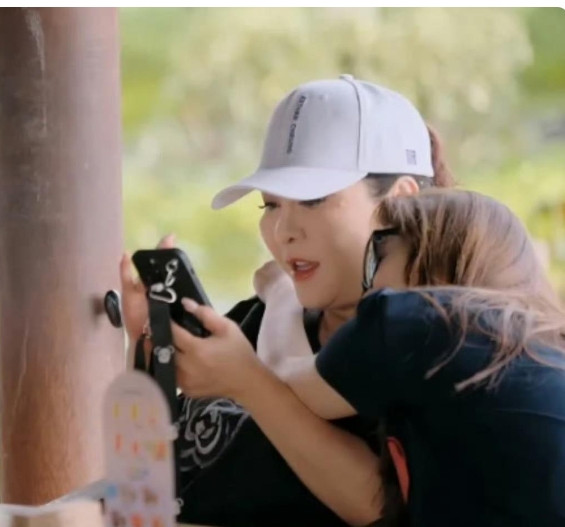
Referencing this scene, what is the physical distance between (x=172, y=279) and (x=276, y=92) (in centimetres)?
148

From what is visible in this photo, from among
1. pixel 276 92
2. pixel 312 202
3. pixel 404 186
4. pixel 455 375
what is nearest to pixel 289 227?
pixel 312 202

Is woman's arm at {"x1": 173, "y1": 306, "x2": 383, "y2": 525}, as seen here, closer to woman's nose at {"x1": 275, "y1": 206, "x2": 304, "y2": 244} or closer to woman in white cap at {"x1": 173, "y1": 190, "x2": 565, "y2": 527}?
woman in white cap at {"x1": 173, "y1": 190, "x2": 565, "y2": 527}

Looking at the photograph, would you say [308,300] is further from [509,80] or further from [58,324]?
[509,80]

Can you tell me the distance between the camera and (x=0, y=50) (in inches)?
67.3

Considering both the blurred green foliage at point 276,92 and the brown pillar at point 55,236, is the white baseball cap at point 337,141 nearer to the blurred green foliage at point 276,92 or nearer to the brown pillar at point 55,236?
the brown pillar at point 55,236

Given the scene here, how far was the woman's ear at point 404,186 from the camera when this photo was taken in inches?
48.9

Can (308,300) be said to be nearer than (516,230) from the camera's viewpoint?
No

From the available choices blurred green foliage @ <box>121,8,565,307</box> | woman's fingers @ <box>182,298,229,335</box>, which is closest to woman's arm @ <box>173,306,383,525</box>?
woman's fingers @ <box>182,298,229,335</box>

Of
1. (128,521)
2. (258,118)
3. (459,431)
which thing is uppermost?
(258,118)

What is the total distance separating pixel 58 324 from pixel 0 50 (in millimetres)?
447

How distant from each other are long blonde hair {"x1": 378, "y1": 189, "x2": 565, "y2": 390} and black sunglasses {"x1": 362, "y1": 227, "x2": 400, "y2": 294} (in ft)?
0.04

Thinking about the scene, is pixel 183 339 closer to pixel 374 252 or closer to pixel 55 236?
pixel 374 252

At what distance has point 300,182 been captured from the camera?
1.20 m

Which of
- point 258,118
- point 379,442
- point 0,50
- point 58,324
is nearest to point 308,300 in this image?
point 379,442
